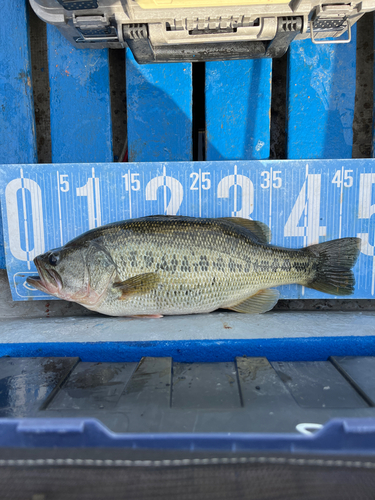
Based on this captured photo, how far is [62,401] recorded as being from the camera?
1.32 m

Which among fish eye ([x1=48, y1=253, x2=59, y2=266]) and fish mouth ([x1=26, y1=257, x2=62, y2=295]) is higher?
fish eye ([x1=48, y1=253, x2=59, y2=266])

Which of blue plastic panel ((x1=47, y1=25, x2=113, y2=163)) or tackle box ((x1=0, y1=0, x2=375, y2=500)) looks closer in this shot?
tackle box ((x1=0, y1=0, x2=375, y2=500))

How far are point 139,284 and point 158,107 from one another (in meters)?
1.23

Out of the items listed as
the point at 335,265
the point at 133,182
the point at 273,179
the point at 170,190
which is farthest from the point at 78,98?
the point at 335,265

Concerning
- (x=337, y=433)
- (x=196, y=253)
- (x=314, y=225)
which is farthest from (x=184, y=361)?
(x=314, y=225)

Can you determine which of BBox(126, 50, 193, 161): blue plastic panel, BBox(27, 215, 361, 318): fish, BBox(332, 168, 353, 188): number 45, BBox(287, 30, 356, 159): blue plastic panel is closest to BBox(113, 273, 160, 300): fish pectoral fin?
BBox(27, 215, 361, 318): fish

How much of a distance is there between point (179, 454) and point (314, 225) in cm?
170

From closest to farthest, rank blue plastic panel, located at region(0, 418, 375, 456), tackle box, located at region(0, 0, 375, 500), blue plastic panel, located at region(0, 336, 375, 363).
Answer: blue plastic panel, located at region(0, 418, 375, 456) → tackle box, located at region(0, 0, 375, 500) → blue plastic panel, located at region(0, 336, 375, 363)

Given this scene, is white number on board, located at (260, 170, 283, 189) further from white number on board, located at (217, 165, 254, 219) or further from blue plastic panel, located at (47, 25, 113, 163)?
blue plastic panel, located at (47, 25, 113, 163)

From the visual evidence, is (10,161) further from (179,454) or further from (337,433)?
(337,433)

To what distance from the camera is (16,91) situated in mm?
2107

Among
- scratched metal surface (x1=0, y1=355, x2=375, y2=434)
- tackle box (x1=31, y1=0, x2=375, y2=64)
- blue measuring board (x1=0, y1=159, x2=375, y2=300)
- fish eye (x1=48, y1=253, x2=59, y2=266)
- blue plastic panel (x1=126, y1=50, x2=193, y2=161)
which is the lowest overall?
scratched metal surface (x1=0, y1=355, x2=375, y2=434)

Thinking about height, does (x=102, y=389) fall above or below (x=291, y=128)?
below

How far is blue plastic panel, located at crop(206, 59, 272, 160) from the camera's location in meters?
2.06
